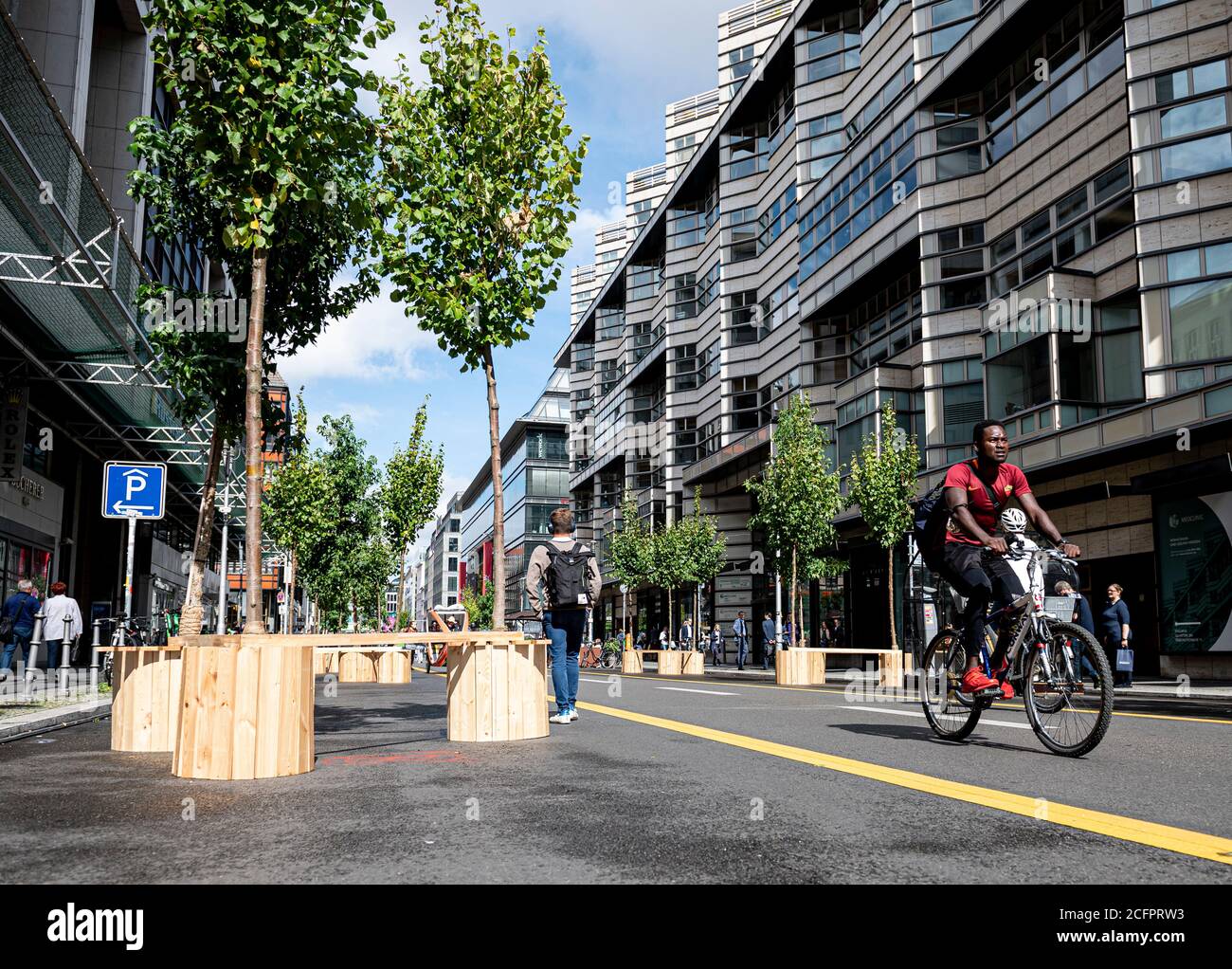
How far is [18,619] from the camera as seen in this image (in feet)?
56.5

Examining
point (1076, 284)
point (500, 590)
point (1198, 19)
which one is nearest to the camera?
point (500, 590)

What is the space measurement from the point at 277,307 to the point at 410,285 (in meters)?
1.42

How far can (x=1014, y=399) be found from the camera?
2461 centimetres

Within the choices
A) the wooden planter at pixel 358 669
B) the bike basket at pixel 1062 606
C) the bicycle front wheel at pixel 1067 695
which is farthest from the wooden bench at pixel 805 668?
the bicycle front wheel at pixel 1067 695

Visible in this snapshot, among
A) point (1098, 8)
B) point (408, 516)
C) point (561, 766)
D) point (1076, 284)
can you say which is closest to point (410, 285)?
point (561, 766)

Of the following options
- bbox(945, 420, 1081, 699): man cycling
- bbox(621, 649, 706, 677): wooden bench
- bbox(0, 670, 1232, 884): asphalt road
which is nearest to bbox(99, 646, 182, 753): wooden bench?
bbox(0, 670, 1232, 884): asphalt road

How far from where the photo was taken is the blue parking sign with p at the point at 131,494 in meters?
13.6

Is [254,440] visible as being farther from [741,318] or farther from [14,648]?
[741,318]

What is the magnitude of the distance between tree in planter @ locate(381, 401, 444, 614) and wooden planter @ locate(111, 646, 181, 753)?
97.1 feet

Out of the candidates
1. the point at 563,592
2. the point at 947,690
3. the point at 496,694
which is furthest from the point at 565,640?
the point at 947,690

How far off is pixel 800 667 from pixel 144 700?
53.1ft

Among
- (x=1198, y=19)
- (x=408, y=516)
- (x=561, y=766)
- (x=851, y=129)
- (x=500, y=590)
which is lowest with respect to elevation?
(x=561, y=766)
